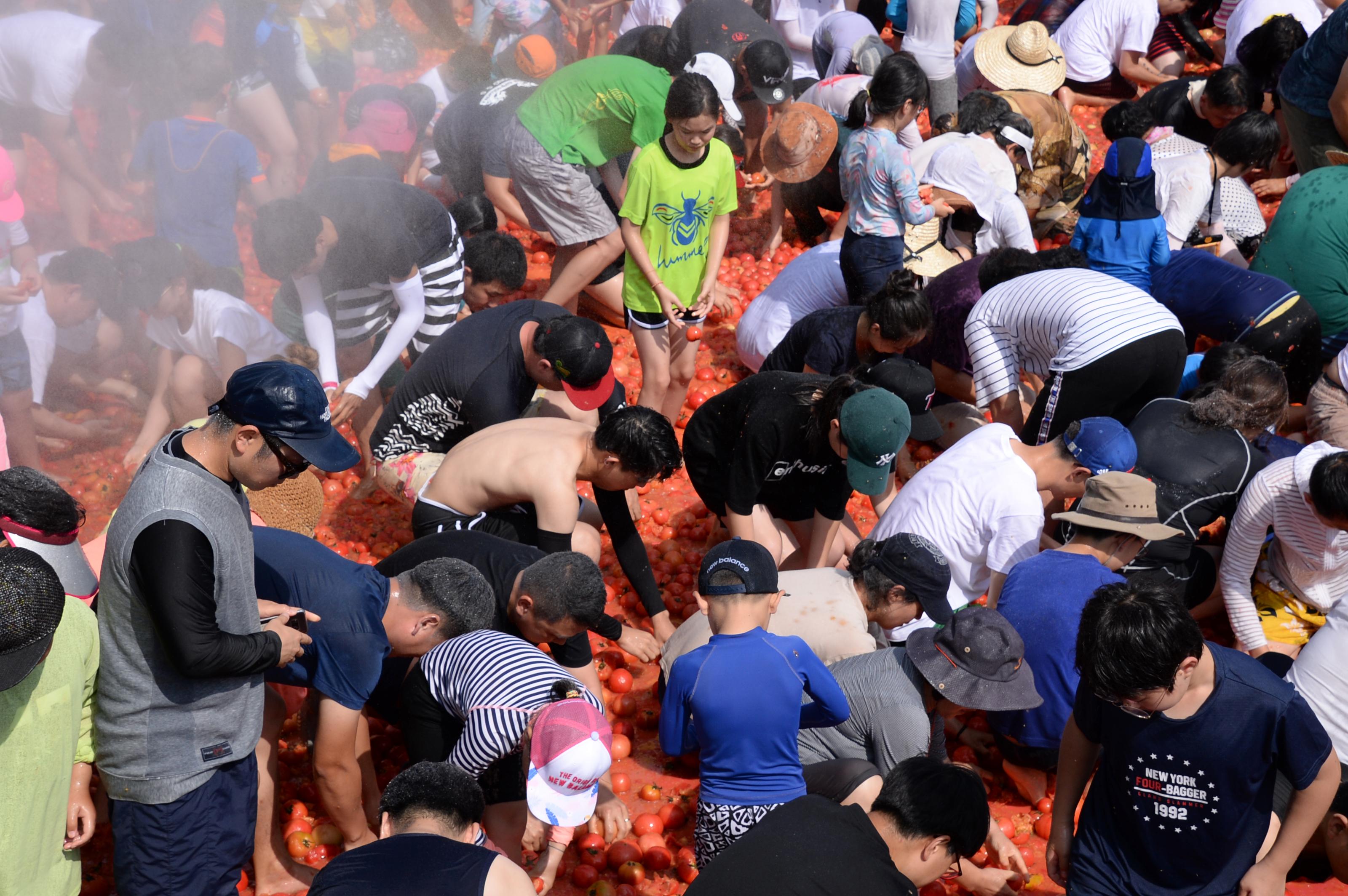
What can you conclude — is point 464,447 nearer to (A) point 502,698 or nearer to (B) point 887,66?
(A) point 502,698

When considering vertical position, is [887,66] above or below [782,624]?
above

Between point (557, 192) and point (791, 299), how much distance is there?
4.67 feet

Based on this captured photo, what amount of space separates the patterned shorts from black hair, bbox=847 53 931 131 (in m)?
3.87

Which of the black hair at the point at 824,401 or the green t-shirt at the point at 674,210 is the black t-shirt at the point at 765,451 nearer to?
the black hair at the point at 824,401

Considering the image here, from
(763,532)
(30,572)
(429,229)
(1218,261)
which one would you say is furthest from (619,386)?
(1218,261)

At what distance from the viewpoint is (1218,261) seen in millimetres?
5453

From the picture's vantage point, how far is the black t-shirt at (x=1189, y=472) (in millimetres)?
4156

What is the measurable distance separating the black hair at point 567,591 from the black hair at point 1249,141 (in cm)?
497

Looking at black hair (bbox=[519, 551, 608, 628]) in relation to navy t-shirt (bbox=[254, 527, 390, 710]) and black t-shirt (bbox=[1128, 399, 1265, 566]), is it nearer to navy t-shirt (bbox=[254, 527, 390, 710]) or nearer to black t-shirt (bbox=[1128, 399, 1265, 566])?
navy t-shirt (bbox=[254, 527, 390, 710])

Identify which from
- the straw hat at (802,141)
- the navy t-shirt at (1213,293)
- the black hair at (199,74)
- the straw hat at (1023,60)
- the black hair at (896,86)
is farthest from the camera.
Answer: the straw hat at (1023,60)

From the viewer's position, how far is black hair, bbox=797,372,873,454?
12.5 ft

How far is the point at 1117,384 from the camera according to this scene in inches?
179

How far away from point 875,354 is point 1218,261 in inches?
85.5

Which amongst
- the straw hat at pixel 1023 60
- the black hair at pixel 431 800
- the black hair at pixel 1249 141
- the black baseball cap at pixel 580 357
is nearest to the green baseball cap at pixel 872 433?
the black baseball cap at pixel 580 357
